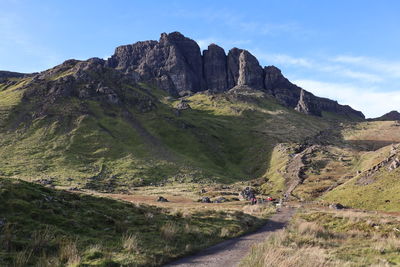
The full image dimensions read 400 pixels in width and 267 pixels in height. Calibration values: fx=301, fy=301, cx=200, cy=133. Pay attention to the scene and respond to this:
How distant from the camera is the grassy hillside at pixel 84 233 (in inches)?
569

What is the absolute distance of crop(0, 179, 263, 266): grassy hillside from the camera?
14450 millimetres

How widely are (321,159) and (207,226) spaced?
9791 cm

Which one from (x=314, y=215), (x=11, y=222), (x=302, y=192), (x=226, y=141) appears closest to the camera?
(x=11, y=222)

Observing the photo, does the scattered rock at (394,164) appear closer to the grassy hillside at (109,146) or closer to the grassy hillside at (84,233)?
the grassy hillside at (84,233)

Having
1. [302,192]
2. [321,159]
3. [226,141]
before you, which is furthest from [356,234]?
[226,141]

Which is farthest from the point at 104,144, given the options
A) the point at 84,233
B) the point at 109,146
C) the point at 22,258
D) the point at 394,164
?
the point at 22,258

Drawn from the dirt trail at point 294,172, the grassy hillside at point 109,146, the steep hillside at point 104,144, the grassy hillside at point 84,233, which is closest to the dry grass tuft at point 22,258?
the grassy hillside at point 84,233

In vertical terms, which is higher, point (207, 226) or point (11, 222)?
point (11, 222)

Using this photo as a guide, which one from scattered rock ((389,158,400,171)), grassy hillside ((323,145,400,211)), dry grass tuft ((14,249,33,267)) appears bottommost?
grassy hillside ((323,145,400,211))

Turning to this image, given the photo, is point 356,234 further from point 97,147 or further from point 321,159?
point 97,147

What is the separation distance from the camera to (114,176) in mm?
115625

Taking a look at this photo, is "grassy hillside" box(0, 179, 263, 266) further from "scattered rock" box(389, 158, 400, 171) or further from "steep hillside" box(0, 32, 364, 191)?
"steep hillside" box(0, 32, 364, 191)

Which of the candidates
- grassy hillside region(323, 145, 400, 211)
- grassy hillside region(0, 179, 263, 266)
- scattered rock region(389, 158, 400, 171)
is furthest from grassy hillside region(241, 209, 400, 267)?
scattered rock region(389, 158, 400, 171)

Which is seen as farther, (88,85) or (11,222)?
(88,85)
